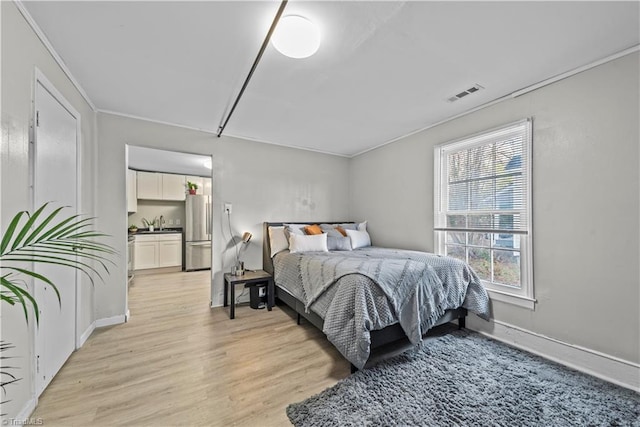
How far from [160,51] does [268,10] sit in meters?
0.97

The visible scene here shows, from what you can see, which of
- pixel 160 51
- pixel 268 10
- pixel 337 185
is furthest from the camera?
pixel 337 185

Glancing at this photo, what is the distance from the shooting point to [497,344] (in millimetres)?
2535

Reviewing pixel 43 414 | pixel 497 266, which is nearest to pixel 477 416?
pixel 497 266

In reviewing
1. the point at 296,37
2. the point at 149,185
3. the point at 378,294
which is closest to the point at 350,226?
the point at 378,294

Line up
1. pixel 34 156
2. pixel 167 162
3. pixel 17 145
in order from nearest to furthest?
1. pixel 17 145
2. pixel 34 156
3. pixel 167 162

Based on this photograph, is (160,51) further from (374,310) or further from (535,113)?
(535,113)

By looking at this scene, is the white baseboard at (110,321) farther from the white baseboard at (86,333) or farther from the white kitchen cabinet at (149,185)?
the white kitchen cabinet at (149,185)

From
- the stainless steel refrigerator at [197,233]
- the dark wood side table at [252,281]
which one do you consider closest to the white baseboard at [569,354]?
the dark wood side table at [252,281]

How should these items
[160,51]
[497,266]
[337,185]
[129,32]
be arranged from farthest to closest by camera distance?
1. [337,185]
2. [497,266]
3. [160,51]
4. [129,32]

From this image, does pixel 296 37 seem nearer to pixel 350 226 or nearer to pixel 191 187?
pixel 350 226

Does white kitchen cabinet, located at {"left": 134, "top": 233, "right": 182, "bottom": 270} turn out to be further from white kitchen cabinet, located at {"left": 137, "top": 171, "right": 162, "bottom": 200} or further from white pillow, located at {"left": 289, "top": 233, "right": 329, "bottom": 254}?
white pillow, located at {"left": 289, "top": 233, "right": 329, "bottom": 254}

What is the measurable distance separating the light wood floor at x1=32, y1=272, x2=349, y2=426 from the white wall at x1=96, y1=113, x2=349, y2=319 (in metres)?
0.73

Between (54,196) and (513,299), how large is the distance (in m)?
4.16

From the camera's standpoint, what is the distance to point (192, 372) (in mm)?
2080
